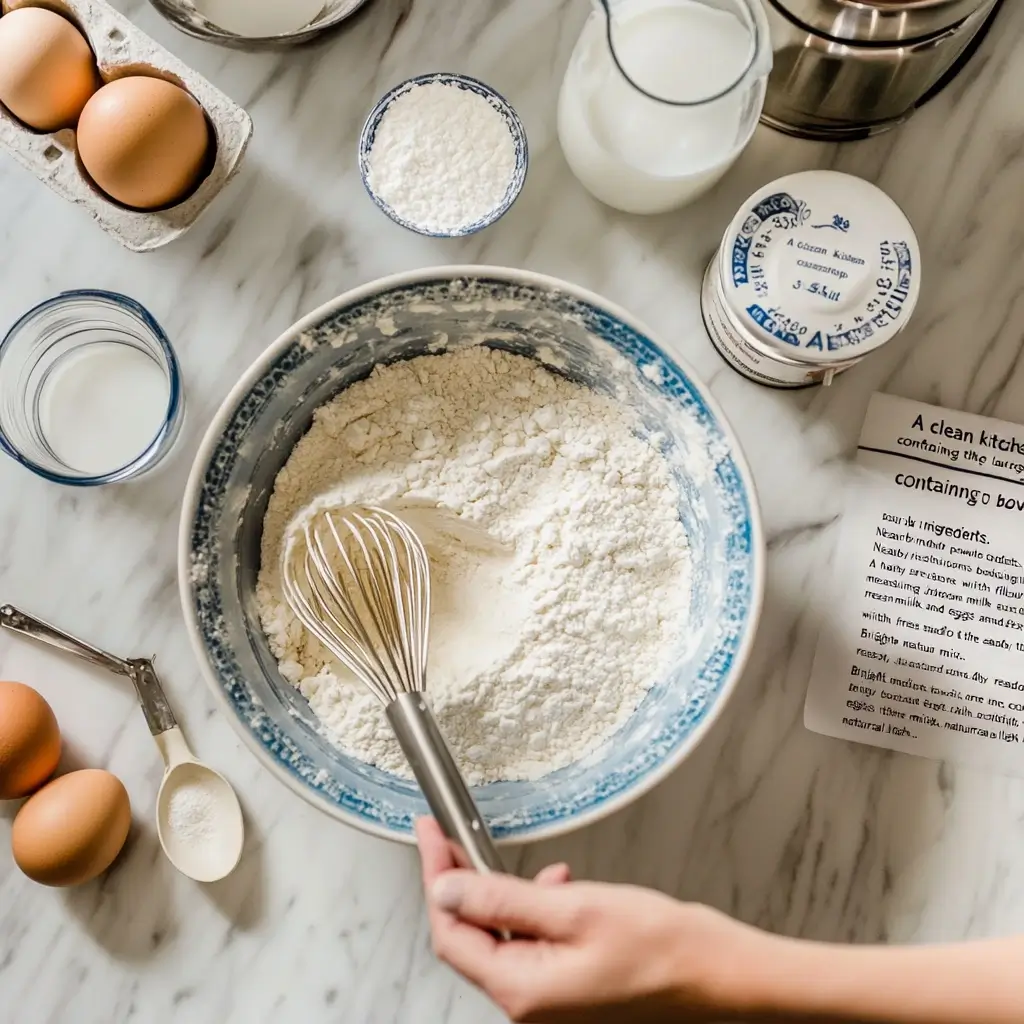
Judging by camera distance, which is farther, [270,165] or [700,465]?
[270,165]

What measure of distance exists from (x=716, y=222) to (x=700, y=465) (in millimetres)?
233

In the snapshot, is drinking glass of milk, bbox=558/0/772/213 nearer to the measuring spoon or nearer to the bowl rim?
the bowl rim

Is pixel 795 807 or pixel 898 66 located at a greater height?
pixel 898 66

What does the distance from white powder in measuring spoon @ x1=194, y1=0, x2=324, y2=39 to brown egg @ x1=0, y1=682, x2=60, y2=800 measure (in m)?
0.56

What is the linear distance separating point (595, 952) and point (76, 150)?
666 millimetres

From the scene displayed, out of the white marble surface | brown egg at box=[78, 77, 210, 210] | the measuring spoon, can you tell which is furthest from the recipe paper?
brown egg at box=[78, 77, 210, 210]

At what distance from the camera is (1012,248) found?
0.79 meters

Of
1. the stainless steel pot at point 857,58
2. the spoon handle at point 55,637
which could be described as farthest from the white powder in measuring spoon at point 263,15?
the spoon handle at point 55,637

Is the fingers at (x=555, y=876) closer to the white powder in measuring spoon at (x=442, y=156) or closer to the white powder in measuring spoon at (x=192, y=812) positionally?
the white powder in measuring spoon at (x=192, y=812)

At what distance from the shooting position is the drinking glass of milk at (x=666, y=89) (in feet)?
2.22

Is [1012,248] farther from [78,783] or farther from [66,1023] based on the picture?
[66,1023]

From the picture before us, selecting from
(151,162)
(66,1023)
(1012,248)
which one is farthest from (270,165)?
(66,1023)

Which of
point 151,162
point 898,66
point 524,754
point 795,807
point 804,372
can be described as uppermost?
point 151,162

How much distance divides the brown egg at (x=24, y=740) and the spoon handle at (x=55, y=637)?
4cm
